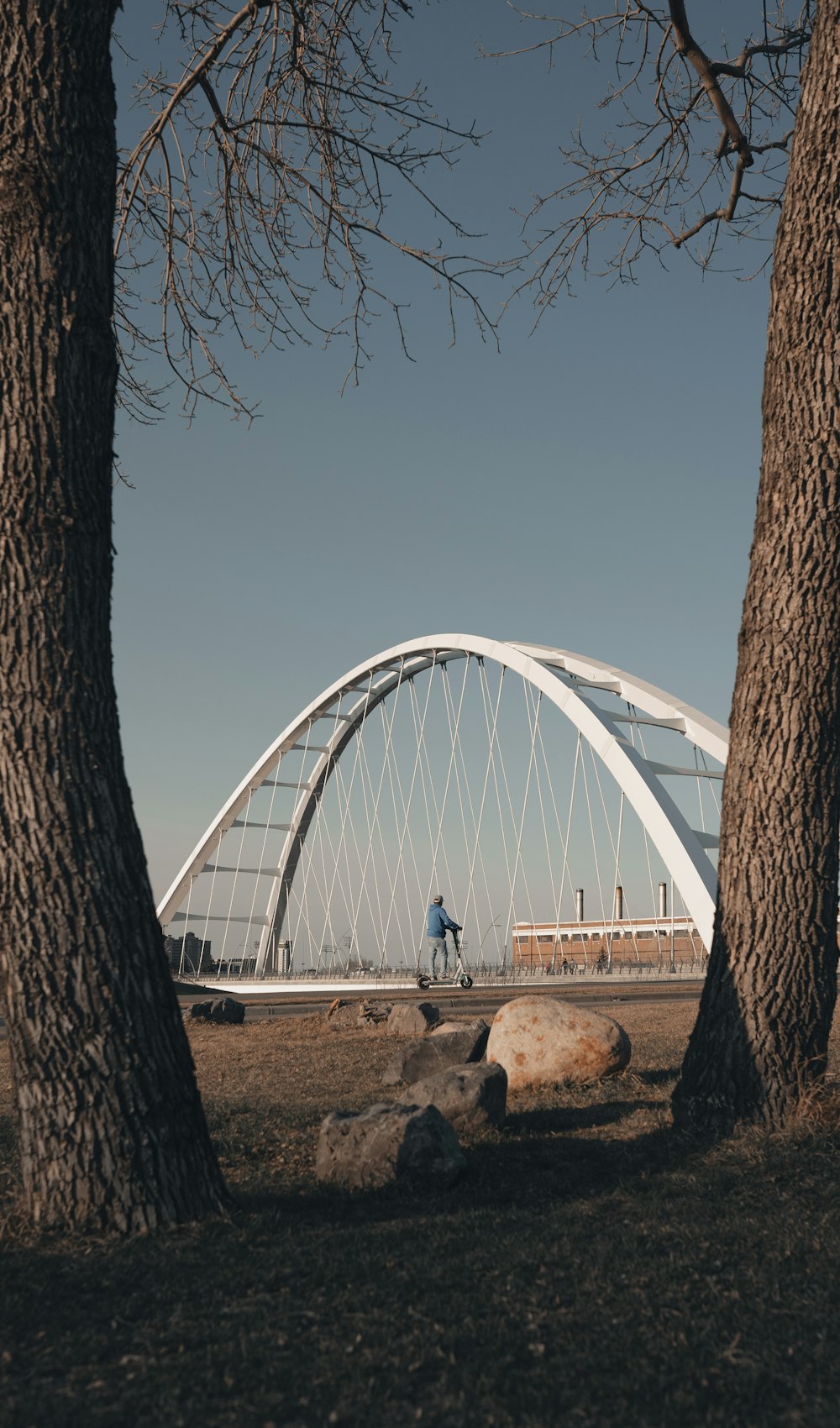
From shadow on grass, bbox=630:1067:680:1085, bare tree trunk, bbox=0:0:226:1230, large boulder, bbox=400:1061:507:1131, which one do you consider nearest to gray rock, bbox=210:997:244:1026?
shadow on grass, bbox=630:1067:680:1085

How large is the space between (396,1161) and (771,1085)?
185 centimetres

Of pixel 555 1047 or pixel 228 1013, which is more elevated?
pixel 555 1047

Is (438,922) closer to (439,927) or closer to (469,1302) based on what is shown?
(439,927)

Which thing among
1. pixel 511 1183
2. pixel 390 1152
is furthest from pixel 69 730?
pixel 511 1183

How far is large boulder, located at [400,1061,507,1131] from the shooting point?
5.42m

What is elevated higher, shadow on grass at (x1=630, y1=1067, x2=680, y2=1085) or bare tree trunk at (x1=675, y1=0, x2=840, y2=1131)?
bare tree trunk at (x1=675, y1=0, x2=840, y2=1131)

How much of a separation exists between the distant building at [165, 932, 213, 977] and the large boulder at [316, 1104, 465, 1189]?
103 ft

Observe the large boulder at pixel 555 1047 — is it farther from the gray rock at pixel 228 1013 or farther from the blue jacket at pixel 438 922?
the blue jacket at pixel 438 922

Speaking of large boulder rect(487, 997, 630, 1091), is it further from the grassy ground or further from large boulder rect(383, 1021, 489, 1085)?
the grassy ground

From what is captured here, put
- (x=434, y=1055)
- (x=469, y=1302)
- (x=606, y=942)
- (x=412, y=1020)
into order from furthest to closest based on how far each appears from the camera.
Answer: (x=606, y=942) < (x=412, y=1020) < (x=434, y=1055) < (x=469, y=1302)

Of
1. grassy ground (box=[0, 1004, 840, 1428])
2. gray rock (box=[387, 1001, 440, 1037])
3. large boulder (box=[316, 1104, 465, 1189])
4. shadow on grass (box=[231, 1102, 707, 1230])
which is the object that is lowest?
gray rock (box=[387, 1001, 440, 1037])

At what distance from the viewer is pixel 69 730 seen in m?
3.70

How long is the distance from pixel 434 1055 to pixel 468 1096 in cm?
202

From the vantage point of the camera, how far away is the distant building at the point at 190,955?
35094 mm
